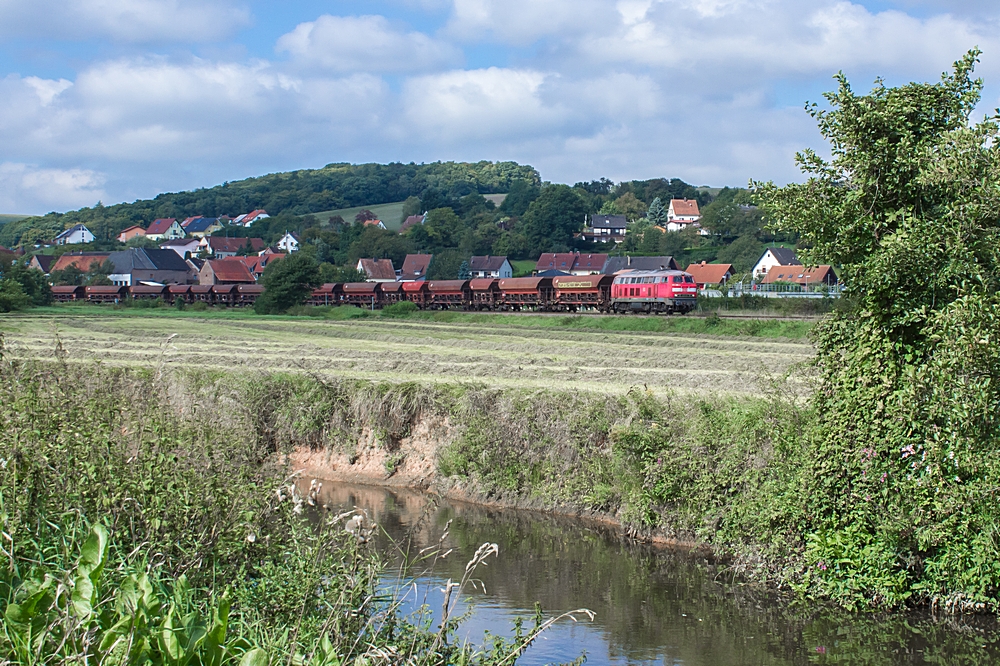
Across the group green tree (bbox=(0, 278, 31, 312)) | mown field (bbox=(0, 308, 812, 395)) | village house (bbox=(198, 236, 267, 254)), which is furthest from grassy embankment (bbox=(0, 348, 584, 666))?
village house (bbox=(198, 236, 267, 254))

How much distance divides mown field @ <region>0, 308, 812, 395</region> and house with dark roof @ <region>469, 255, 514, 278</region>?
57.0m

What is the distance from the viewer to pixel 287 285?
70250 mm

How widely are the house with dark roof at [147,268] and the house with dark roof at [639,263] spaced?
5707 centimetres

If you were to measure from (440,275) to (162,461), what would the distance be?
4183 inches

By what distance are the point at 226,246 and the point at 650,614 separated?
157 meters

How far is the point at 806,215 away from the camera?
1231 cm

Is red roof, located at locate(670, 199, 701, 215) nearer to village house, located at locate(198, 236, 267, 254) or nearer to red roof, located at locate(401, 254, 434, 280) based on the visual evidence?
red roof, located at locate(401, 254, 434, 280)

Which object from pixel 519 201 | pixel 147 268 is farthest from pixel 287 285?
pixel 519 201

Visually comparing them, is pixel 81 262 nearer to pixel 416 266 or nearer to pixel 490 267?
pixel 416 266

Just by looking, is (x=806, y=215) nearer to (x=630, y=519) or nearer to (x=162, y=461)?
(x=630, y=519)

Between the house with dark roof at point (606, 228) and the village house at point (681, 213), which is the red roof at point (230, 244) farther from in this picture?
the village house at point (681, 213)

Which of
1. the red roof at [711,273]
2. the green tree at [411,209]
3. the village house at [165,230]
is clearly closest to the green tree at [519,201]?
the green tree at [411,209]

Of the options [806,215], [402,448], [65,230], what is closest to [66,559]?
[806,215]

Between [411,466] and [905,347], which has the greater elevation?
[905,347]
